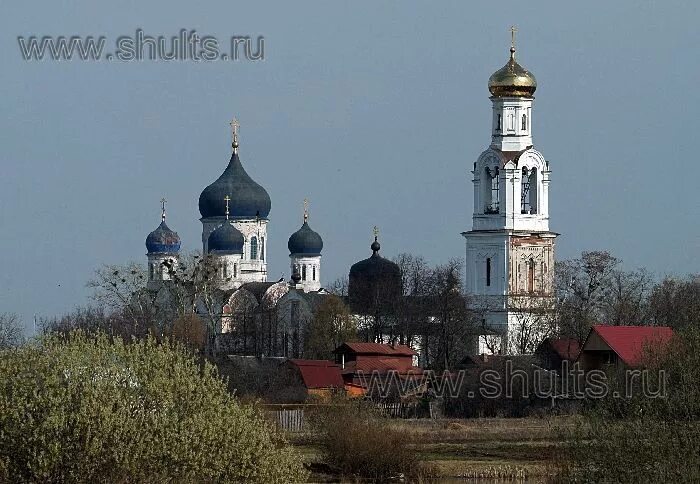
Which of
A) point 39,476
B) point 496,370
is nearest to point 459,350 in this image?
point 496,370

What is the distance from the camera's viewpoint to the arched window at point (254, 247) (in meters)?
99.1

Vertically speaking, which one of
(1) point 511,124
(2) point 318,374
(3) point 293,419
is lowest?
(3) point 293,419

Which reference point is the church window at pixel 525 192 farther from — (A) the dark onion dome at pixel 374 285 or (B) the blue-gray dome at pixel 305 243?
(B) the blue-gray dome at pixel 305 243

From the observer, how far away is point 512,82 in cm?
7750

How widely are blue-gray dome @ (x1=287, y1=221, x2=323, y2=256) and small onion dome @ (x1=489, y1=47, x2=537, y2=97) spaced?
75.9 ft

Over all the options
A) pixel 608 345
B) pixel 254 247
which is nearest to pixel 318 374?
pixel 608 345

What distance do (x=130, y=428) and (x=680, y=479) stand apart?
21.6 ft

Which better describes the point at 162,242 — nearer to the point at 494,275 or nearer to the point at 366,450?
the point at 494,275

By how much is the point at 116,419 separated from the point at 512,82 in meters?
55.8

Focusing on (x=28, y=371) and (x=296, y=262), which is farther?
(x=296, y=262)

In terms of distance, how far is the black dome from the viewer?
320 ft

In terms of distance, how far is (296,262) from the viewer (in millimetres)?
99875

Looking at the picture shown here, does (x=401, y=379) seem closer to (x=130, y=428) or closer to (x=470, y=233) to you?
(x=470, y=233)

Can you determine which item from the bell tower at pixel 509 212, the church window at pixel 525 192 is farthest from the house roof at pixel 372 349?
the church window at pixel 525 192
